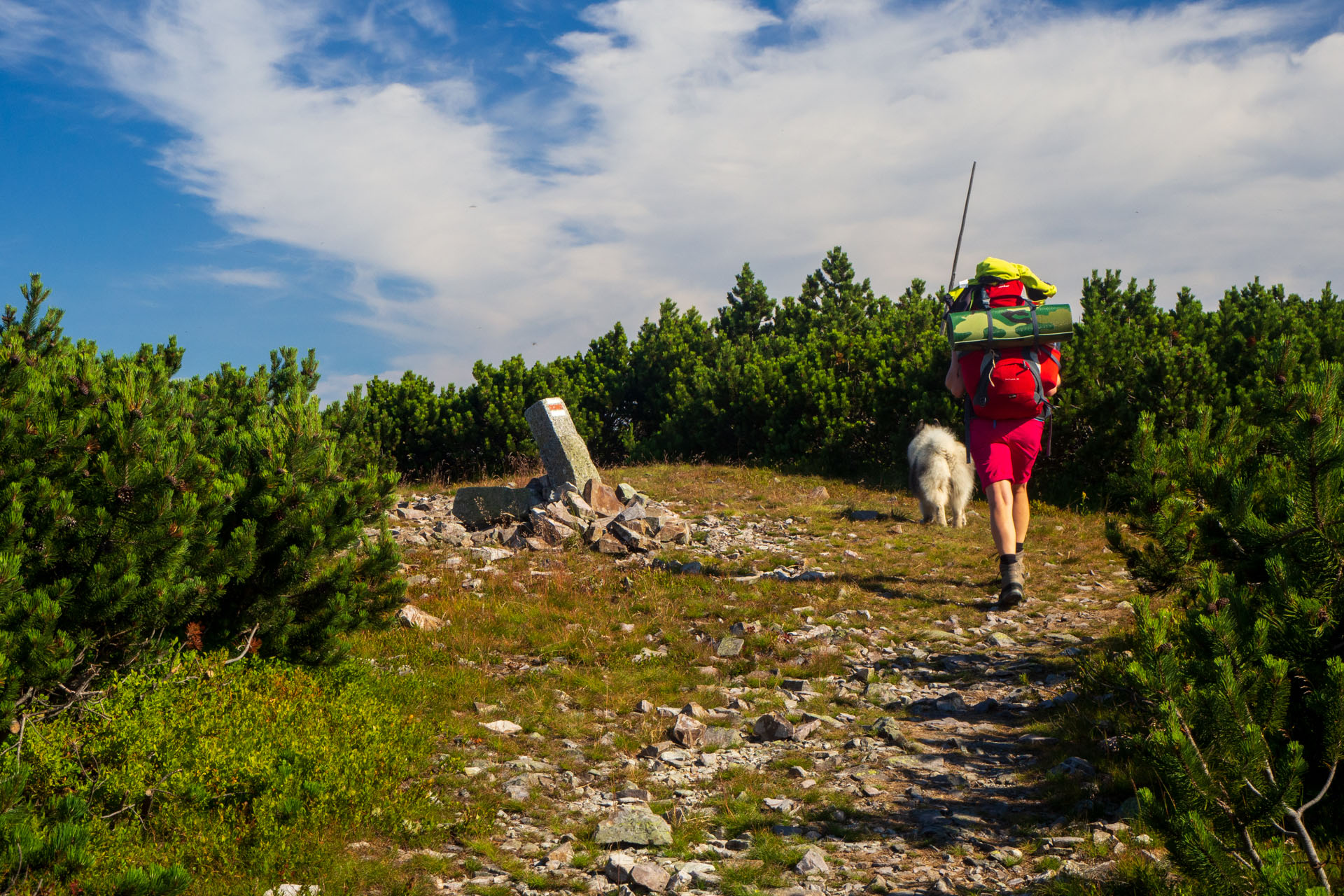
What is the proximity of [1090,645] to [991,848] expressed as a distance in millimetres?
3779

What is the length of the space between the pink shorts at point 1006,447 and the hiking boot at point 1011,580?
2.77 feet

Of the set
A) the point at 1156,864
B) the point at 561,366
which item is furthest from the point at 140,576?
the point at 561,366

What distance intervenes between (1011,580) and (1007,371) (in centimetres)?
219

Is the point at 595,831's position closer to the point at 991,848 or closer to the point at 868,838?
the point at 868,838

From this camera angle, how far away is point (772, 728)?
6.28m

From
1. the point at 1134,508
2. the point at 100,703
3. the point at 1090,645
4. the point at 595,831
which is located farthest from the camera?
the point at 1090,645

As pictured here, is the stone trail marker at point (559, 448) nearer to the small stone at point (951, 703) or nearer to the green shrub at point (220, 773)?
the small stone at point (951, 703)

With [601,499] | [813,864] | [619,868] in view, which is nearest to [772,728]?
[813,864]

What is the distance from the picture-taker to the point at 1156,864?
12.6 ft

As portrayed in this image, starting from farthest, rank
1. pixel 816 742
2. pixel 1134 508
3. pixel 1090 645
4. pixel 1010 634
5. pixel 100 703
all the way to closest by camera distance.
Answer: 1. pixel 1010 634
2. pixel 1090 645
3. pixel 816 742
4. pixel 1134 508
5. pixel 100 703

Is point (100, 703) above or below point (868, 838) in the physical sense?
above

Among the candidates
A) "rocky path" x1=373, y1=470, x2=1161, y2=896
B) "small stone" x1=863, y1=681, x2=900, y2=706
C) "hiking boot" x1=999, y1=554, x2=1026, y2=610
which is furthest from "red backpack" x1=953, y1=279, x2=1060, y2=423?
"small stone" x1=863, y1=681, x2=900, y2=706

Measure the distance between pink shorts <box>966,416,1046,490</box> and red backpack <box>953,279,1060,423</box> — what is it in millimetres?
93

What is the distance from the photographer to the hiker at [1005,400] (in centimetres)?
851
